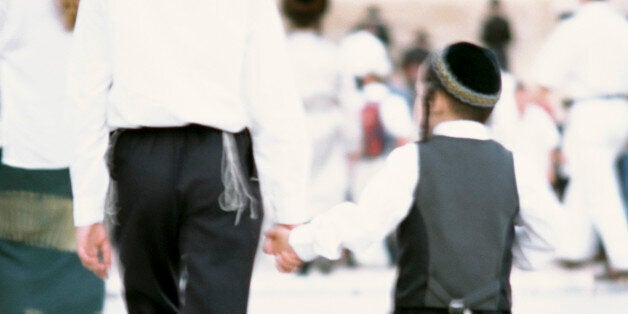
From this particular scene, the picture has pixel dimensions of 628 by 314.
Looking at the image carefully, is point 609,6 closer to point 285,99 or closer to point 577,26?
point 577,26

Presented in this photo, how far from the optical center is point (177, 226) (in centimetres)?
349

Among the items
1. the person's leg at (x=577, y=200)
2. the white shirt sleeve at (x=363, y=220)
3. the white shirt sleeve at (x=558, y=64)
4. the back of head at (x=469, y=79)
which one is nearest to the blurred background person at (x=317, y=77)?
the white shirt sleeve at (x=558, y=64)

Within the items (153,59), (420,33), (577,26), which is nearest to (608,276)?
(577,26)

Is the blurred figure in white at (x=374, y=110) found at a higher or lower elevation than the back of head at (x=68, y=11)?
lower

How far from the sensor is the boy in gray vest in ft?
12.3

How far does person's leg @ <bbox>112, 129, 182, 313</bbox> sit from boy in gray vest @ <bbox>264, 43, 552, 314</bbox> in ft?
1.19

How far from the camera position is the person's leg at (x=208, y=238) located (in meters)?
3.45

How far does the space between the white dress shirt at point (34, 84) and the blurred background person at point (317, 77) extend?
12.9 ft

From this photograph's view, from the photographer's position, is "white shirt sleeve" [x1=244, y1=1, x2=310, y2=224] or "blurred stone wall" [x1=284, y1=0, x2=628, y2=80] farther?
"blurred stone wall" [x1=284, y1=0, x2=628, y2=80]

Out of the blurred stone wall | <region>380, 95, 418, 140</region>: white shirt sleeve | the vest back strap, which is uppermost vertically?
the vest back strap

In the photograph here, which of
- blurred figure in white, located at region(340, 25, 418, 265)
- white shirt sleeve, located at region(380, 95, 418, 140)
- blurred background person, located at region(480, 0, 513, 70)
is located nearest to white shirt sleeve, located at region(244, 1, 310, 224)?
blurred figure in white, located at region(340, 25, 418, 265)

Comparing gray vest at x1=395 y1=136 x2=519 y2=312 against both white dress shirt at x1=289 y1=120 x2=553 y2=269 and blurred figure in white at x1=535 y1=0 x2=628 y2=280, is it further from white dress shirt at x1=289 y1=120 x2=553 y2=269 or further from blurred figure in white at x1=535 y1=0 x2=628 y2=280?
blurred figure in white at x1=535 y1=0 x2=628 y2=280

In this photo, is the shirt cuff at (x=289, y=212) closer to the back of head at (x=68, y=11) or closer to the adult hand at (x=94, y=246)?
the adult hand at (x=94, y=246)

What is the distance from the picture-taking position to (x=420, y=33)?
13.1 metres
